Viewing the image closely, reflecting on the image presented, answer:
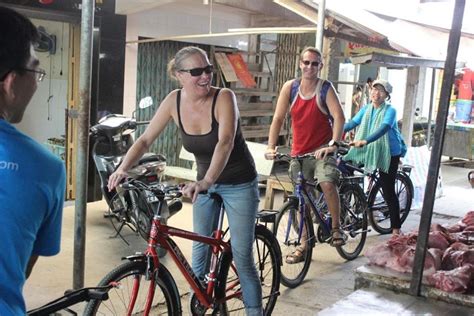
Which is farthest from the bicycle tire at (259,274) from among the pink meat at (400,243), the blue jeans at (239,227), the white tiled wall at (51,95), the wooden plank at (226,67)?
the wooden plank at (226,67)

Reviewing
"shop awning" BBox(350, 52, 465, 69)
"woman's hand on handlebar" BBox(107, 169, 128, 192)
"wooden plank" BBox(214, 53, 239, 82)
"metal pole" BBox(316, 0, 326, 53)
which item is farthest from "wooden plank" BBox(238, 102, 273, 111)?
"woman's hand on handlebar" BBox(107, 169, 128, 192)

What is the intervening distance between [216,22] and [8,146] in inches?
350

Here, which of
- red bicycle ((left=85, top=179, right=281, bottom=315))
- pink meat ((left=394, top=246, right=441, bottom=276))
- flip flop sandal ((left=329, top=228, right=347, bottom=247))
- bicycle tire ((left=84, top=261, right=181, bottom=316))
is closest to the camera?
bicycle tire ((left=84, top=261, right=181, bottom=316))

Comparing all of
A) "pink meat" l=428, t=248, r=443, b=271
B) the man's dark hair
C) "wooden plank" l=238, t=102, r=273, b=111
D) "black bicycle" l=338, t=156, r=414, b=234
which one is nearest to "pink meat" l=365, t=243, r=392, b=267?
"pink meat" l=428, t=248, r=443, b=271

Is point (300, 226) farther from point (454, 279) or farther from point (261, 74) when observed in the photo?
point (261, 74)

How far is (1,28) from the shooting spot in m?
1.33

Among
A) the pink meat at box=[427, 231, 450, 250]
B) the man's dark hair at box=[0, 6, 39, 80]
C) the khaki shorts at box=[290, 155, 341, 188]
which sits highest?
the man's dark hair at box=[0, 6, 39, 80]

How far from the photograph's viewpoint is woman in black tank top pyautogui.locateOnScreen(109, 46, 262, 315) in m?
3.48

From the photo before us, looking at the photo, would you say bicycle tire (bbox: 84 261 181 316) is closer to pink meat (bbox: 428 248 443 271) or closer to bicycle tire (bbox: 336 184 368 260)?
pink meat (bbox: 428 248 443 271)

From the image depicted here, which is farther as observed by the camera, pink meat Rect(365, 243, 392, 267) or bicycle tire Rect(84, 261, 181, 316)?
pink meat Rect(365, 243, 392, 267)

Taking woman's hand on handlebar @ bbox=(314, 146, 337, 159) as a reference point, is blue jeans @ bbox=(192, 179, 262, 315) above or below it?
below

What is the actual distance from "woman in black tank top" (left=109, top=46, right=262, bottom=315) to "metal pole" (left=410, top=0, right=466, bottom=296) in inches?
43.2

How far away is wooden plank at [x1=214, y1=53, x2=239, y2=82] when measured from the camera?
9.54m

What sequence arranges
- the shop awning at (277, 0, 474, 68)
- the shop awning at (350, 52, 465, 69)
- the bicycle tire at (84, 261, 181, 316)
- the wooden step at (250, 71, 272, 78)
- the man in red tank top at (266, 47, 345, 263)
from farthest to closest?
the wooden step at (250, 71, 272, 78) < the shop awning at (277, 0, 474, 68) < the shop awning at (350, 52, 465, 69) < the man in red tank top at (266, 47, 345, 263) < the bicycle tire at (84, 261, 181, 316)
